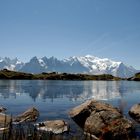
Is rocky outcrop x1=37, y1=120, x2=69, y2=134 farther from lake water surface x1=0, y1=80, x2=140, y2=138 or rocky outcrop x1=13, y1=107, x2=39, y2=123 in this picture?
rocky outcrop x1=13, y1=107, x2=39, y2=123

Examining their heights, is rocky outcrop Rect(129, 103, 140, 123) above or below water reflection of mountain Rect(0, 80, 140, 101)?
below

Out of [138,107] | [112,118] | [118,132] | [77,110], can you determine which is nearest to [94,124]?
[112,118]

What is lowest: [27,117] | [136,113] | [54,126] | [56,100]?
[54,126]

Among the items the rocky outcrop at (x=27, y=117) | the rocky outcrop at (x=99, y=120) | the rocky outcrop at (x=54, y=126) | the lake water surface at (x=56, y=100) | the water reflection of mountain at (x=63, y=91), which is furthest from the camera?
the water reflection of mountain at (x=63, y=91)

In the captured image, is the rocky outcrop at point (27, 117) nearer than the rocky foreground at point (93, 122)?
No

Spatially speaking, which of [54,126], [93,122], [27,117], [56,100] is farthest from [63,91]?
[93,122]

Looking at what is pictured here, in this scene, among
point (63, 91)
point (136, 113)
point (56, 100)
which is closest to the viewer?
point (136, 113)

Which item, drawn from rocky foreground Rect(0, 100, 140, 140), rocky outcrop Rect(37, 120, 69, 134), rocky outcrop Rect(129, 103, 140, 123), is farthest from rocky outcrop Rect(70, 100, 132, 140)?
rocky outcrop Rect(129, 103, 140, 123)

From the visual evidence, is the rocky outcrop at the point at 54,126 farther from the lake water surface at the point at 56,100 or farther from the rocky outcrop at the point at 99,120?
the rocky outcrop at the point at 99,120

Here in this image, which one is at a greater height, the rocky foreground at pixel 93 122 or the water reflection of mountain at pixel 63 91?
the water reflection of mountain at pixel 63 91

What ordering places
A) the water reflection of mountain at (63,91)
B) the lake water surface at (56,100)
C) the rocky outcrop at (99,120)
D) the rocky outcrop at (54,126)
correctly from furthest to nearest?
the water reflection of mountain at (63,91)
the lake water surface at (56,100)
the rocky outcrop at (54,126)
the rocky outcrop at (99,120)

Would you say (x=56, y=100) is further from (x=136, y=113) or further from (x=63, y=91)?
(x=63, y=91)

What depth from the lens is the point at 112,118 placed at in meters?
24.4

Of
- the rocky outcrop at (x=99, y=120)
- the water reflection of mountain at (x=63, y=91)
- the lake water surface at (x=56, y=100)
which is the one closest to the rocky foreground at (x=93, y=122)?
the rocky outcrop at (x=99, y=120)
